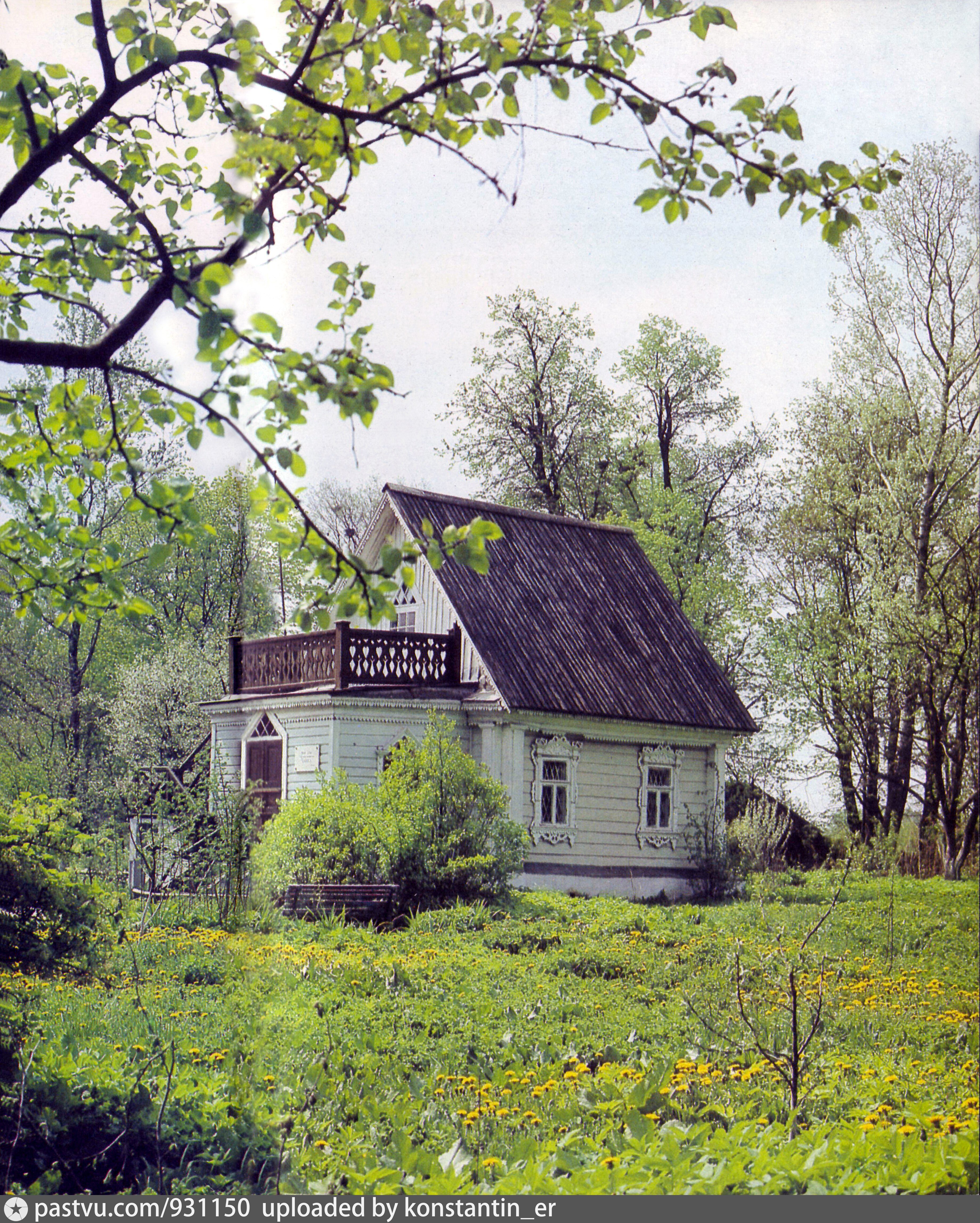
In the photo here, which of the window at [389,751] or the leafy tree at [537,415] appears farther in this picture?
the leafy tree at [537,415]

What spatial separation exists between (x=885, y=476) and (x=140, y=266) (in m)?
2.46

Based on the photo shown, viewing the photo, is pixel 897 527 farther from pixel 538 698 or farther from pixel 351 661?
pixel 351 661

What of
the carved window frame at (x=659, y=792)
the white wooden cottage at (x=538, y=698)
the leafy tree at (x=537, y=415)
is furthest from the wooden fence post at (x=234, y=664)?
the carved window frame at (x=659, y=792)

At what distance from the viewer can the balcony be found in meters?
3.29

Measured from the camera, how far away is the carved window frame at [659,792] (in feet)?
12.0

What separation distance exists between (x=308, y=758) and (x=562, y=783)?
81 centimetres

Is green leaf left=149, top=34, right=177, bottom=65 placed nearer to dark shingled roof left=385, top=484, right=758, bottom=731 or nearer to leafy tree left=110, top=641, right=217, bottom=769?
dark shingled roof left=385, top=484, right=758, bottom=731

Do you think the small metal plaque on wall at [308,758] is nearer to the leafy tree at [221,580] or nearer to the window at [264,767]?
the window at [264,767]

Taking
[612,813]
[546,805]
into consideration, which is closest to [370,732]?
[546,805]

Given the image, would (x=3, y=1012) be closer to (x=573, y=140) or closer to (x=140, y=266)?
(x=140, y=266)

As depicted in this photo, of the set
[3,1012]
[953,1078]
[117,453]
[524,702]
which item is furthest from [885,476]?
[3,1012]

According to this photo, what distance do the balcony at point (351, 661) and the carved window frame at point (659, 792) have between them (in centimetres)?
71

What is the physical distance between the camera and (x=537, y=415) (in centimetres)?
367

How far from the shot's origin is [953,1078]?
3428 millimetres
